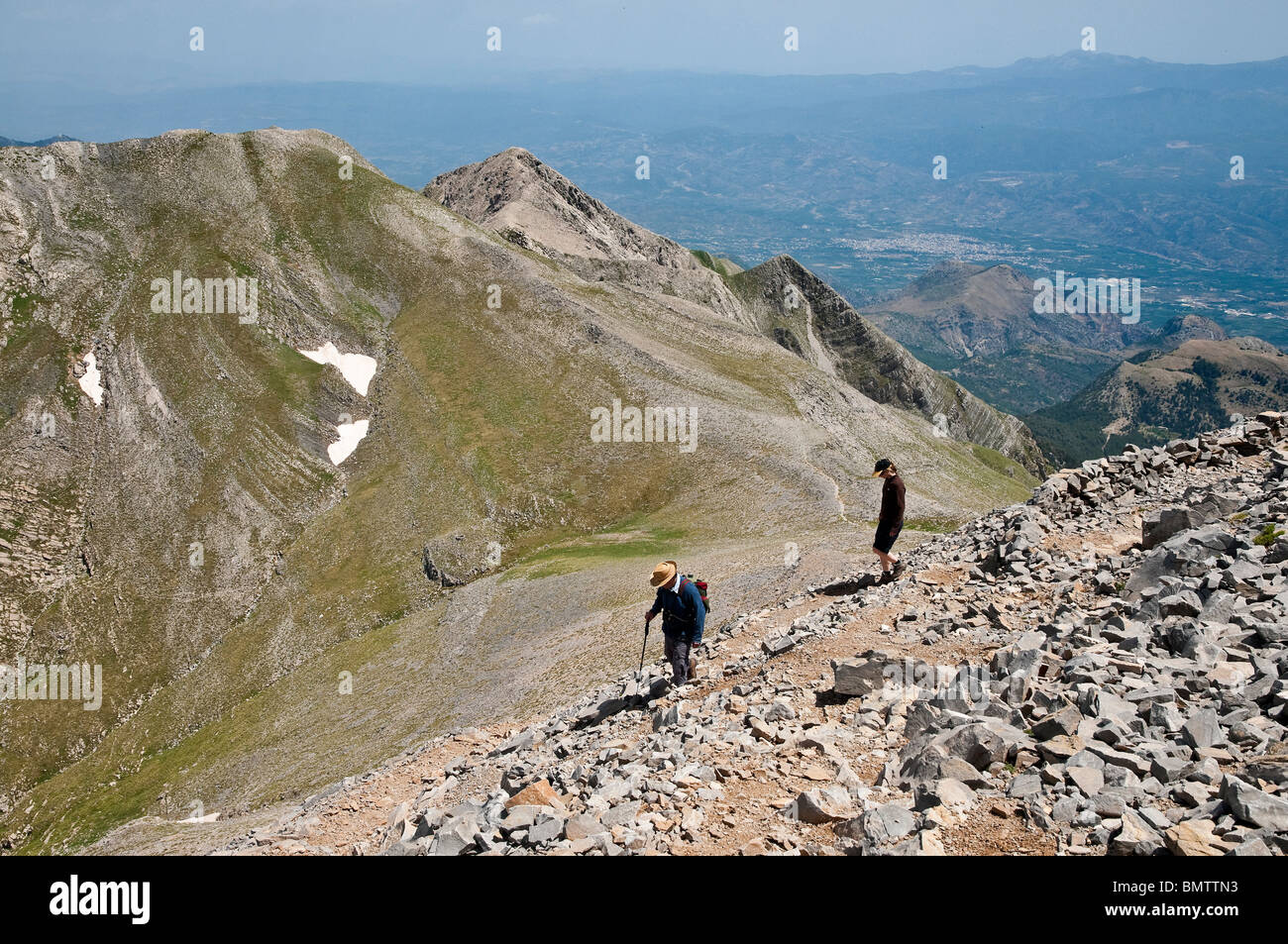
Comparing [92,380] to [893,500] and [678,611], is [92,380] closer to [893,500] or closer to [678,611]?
[678,611]

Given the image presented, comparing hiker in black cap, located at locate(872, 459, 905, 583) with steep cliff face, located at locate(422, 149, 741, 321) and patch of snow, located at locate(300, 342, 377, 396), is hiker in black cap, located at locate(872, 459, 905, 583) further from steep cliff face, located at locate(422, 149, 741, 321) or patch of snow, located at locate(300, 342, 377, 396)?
steep cliff face, located at locate(422, 149, 741, 321)

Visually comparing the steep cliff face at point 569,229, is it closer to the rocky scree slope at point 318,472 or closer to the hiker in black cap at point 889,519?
the rocky scree slope at point 318,472

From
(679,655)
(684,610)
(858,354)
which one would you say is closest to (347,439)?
A: (679,655)

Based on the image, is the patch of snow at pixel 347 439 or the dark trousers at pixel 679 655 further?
the patch of snow at pixel 347 439

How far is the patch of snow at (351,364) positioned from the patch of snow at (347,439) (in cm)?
517

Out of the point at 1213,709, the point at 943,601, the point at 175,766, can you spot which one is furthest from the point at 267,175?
the point at 1213,709

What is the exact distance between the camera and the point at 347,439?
82438 mm

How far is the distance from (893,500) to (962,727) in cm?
1316

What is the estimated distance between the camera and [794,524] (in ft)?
178

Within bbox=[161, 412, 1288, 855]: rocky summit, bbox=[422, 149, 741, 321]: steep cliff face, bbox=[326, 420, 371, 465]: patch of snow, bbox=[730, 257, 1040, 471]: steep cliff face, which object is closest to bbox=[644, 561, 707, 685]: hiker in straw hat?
bbox=[161, 412, 1288, 855]: rocky summit

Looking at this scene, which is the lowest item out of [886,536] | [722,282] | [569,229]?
[886,536]

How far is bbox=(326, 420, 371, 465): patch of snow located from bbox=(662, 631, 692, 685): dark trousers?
67454mm

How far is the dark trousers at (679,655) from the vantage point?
21047 mm

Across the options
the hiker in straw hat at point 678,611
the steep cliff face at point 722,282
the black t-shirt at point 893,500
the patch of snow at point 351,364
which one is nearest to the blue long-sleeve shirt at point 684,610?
the hiker in straw hat at point 678,611
